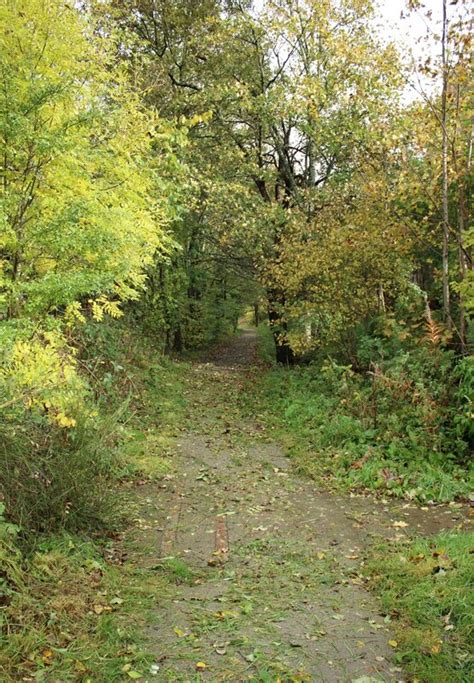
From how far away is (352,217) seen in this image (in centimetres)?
1002

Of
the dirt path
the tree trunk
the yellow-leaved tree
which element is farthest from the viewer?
the tree trunk

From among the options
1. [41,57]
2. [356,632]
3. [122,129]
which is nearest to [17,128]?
[41,57]

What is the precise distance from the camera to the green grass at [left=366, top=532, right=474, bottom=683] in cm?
323

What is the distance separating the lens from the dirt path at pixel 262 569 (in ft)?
10.9

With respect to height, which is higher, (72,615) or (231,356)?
(231,356)

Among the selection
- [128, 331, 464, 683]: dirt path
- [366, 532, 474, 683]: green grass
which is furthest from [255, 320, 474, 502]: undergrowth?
[366, 532, 474, 683]: green grass

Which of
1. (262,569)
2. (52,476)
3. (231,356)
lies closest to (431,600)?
(262,569)

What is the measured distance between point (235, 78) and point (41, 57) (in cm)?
1014

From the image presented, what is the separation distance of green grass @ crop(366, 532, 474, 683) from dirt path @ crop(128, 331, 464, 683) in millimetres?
134

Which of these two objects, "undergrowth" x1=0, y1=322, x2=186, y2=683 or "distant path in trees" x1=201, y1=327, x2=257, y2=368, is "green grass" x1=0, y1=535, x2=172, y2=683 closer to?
"undergrowth" x1=0, y1=322, x2=186, y2=683

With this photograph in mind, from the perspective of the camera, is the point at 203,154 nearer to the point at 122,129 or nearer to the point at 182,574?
the point at 122,129

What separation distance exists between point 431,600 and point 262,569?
54.9 inches

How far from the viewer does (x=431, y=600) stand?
12.4 ft

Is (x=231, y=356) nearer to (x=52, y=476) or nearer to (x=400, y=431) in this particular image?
(x=400, y=431)
